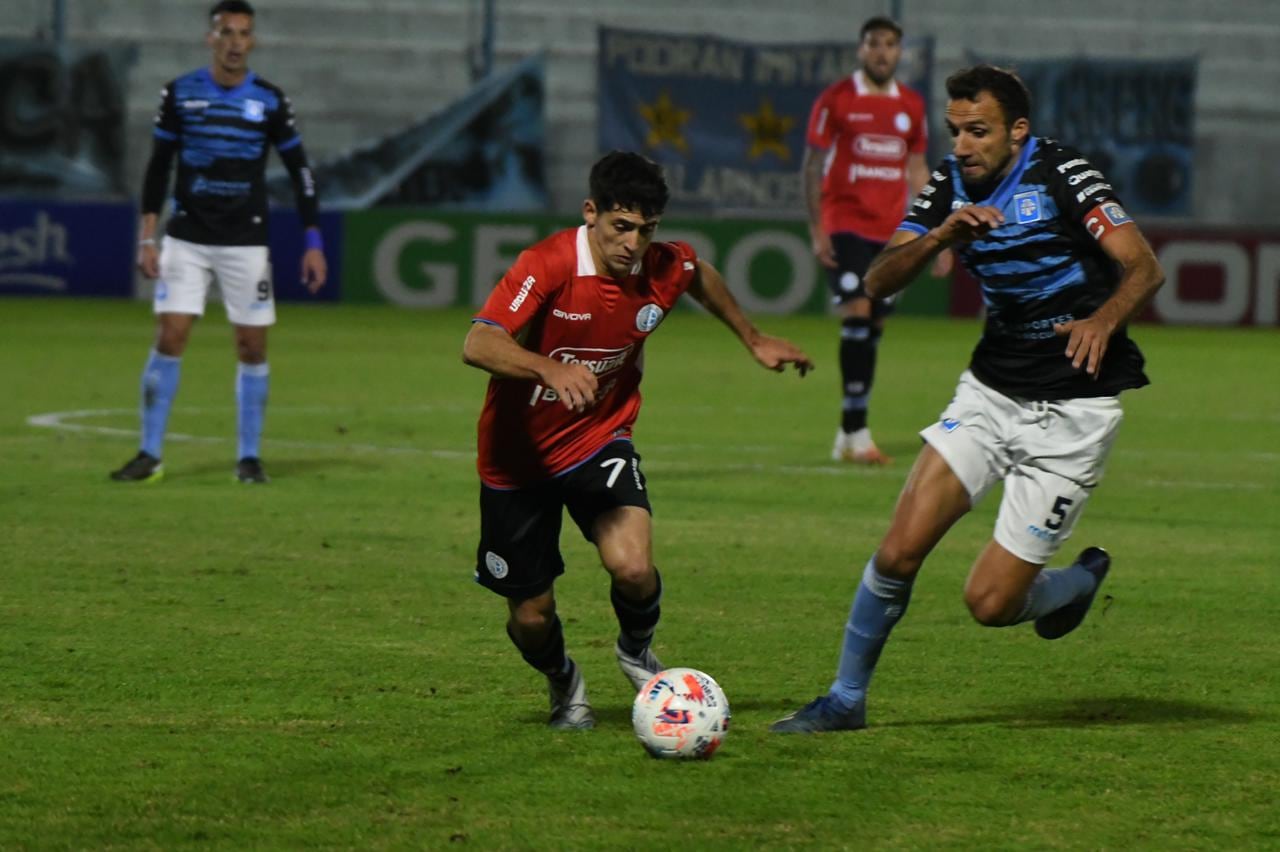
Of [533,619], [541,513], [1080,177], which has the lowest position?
[533,619]

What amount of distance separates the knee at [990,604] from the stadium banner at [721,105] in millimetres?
19423

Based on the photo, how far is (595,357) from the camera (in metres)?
5.68

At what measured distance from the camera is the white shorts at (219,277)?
10.5 metres

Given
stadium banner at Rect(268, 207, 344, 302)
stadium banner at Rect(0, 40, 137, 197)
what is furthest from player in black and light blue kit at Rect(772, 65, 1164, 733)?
stadium banner at Rect(0, 40, 137, 197)

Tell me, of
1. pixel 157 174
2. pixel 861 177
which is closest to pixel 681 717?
pixel 157 174

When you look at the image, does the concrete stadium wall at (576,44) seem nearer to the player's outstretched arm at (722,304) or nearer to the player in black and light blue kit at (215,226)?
the player in black and light blue kit at (215,226)

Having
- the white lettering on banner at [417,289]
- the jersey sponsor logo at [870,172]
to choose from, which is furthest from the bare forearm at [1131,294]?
the white lettering on banner at [417,289]

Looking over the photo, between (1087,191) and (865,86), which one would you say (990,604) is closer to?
(1087,191)

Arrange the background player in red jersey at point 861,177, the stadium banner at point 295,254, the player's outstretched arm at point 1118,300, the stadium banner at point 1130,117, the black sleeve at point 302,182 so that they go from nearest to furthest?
the player's outstretched arm at point 1118,300, the black sleeve at point 302,182, the background player in red jersey at point 861,177, the stadium banner at point 295,254, the stadium banner at point 1130,117

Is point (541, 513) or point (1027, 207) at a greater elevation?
point (1027, 207)

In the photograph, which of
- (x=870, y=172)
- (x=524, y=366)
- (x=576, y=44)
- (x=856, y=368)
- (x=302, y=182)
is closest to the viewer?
(x=524, y=366)

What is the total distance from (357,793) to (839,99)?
8.27m

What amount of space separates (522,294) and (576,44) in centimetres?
2257

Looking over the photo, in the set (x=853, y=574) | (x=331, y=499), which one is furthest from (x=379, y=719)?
(x=331, y=499)
